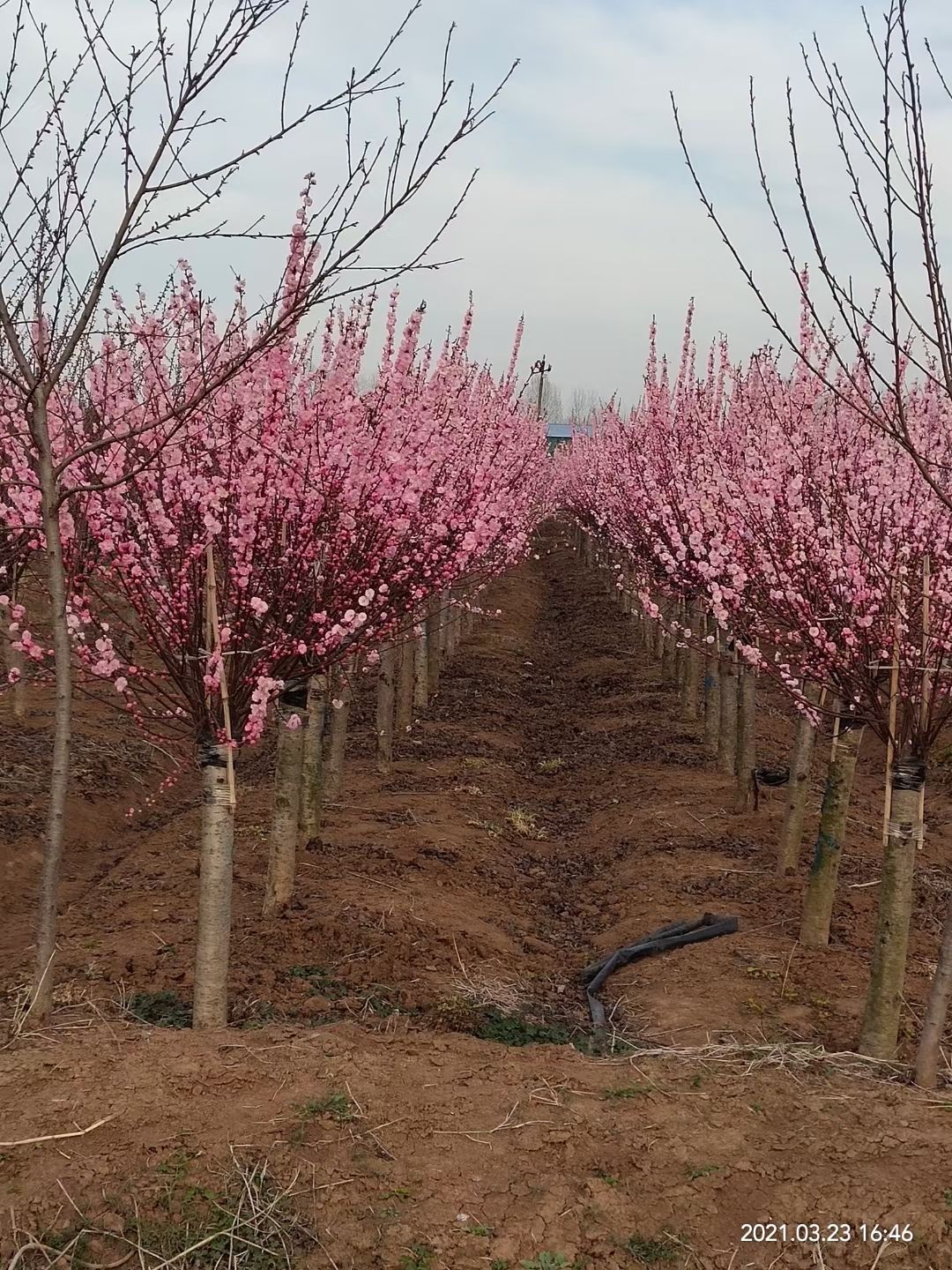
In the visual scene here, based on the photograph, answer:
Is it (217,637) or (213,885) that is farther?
(213,885)

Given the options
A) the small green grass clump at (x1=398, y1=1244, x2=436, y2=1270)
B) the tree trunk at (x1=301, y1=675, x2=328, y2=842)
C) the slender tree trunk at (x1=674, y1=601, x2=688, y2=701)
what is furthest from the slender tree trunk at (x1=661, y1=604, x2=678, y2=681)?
the small green grass clump at (x1=398, y1=1244, x2=436, y2=1270)

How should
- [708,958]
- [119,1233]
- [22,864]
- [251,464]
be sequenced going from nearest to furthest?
[119,1233] → [251,464] → [708,958] → [22,864]

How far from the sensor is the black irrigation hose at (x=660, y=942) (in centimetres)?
709

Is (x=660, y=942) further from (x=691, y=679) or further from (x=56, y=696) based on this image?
(x=691, y=679)

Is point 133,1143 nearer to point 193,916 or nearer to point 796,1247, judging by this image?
point 796,1247

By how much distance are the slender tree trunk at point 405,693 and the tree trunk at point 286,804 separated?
574 centimetres

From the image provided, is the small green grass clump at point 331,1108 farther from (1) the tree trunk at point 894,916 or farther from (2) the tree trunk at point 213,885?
(1) the tree trunk at point 894,916

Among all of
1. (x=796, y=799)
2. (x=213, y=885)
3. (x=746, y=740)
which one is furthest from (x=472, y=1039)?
(x=746, y=740)

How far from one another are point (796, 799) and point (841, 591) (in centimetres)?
297

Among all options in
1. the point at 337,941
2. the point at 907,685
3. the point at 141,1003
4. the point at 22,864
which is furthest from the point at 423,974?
the point at 22,864

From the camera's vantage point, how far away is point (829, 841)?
714 centimetres

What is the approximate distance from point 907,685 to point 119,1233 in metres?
4.79

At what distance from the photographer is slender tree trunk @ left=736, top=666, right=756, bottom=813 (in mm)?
10461

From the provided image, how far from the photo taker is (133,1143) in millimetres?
3912
